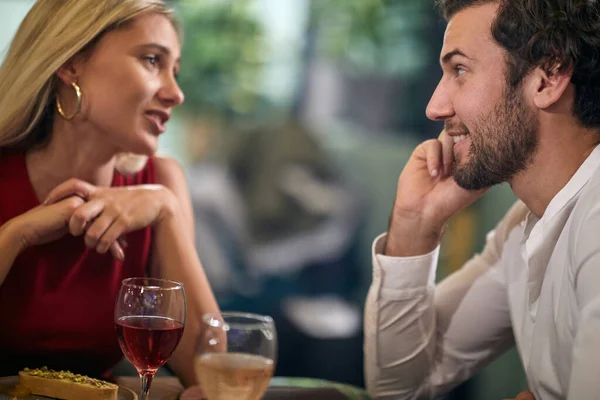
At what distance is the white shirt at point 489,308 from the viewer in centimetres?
124

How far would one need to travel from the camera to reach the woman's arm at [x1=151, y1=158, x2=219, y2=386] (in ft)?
5.05

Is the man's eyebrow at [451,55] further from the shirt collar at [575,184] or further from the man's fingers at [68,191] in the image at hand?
the man's fingers at [68,191]

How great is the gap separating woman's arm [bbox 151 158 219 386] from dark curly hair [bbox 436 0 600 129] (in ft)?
2.48

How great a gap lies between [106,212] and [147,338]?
1.69 feet

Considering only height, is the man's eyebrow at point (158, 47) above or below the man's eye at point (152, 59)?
above

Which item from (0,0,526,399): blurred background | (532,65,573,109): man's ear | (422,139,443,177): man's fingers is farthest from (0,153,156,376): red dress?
(0,0,526,399): blurred background

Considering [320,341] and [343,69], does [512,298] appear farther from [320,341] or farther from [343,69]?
[343,69]

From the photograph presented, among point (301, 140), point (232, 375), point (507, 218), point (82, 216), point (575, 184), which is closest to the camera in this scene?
point (232, 375)

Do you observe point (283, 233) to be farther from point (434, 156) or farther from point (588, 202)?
point (588, 202)

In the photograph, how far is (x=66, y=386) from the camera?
1.05m

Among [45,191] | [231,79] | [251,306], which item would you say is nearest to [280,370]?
[251,306]

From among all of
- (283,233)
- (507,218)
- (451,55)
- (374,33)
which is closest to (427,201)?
(507,218)

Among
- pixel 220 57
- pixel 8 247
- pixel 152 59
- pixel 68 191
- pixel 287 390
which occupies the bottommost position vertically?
pixel 287 390

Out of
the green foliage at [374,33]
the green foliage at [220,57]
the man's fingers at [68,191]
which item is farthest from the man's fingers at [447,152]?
the green foliage at [220,57]
